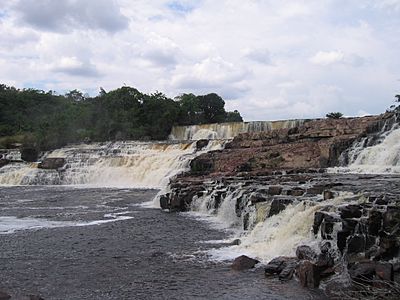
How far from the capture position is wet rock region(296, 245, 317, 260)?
1154cm

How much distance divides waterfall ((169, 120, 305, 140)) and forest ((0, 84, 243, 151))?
6728 mm

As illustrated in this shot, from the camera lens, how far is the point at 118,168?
125ft

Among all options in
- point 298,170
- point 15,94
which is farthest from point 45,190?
point 15,94

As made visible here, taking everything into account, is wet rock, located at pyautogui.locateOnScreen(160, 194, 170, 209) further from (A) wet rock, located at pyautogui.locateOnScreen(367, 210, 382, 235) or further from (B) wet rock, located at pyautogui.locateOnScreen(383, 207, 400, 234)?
(B) wet rock, located at pyautogui.locateOnScreen(383, 207, 400, 234)

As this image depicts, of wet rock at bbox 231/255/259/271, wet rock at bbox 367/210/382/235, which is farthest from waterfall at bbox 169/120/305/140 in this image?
wet rock at bbox 231/255/259/271

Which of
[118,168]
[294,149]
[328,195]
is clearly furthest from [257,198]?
[118,168]

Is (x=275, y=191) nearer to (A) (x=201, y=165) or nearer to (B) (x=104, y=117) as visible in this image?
(A) (x=201, y=165)

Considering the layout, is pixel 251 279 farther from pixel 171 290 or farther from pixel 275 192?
pixel 275 192

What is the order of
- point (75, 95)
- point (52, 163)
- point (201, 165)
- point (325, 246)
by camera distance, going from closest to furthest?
point (325, 246) → point (201, 165) → point (52, 163) → point (75, 95)

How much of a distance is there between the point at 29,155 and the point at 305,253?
126ft

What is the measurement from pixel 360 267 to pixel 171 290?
3662mm

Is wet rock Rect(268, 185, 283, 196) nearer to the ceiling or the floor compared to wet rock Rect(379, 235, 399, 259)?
nearer to the ceiling

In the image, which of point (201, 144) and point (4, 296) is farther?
point (201, 144)

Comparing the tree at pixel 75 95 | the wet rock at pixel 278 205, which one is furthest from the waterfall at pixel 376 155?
the tree at pixel 75 95
